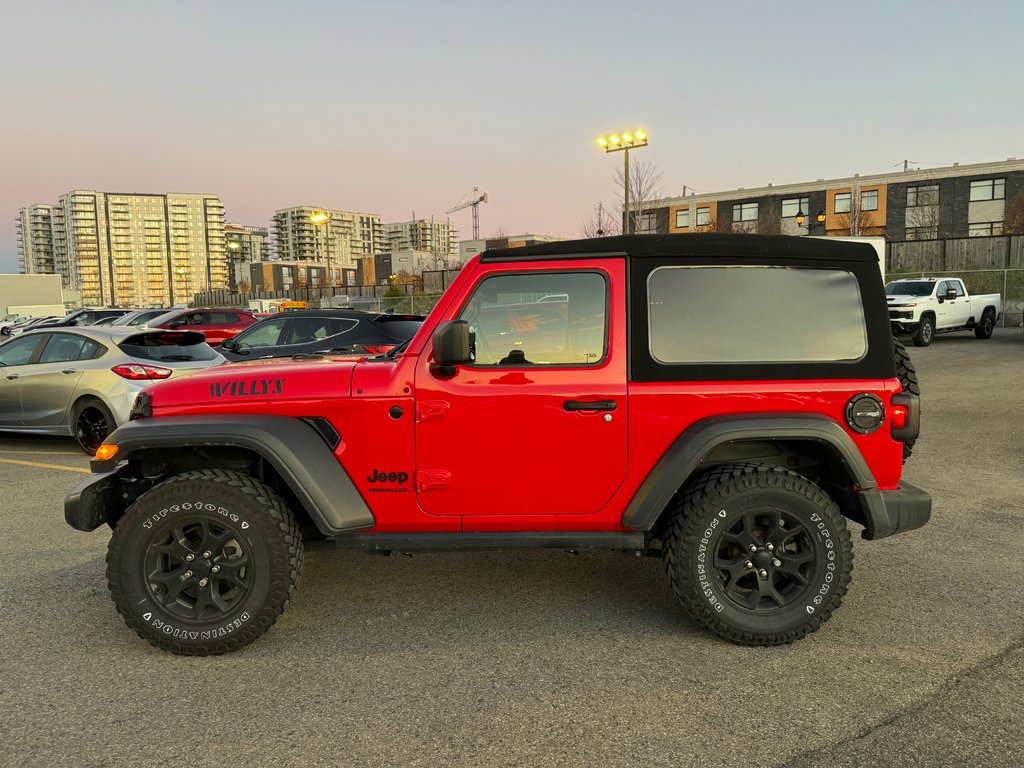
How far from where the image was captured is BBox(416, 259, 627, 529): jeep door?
11.6 feet

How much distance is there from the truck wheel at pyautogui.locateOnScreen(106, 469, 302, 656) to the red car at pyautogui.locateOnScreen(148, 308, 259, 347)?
52.2 ft

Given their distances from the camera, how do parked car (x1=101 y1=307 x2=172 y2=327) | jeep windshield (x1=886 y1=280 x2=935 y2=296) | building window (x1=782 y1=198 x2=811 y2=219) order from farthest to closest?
building window (x1=782 y1=198 x2=811 y2=219)
parked car (x1=101 y1=307 x2=172 y2=327)
jeep windshield (x1=886 y1=280 x2=935 y2=296)

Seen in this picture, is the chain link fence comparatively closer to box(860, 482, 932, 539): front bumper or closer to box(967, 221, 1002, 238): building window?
box(967, 221, 1002, 238): building window

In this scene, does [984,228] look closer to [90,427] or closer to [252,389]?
[90,427]

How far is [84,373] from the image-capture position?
840cm

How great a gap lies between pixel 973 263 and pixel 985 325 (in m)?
14.2

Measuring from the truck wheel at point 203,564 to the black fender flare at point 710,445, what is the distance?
1688 mm

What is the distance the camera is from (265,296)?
248ft

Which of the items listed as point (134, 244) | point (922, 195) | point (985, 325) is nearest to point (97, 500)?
point (985, 325)

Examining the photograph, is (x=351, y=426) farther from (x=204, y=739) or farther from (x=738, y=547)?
(x=738, y=547)

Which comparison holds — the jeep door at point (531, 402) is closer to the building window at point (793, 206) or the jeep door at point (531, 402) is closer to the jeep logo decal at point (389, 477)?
the jeep logo decal at point (389, 477)

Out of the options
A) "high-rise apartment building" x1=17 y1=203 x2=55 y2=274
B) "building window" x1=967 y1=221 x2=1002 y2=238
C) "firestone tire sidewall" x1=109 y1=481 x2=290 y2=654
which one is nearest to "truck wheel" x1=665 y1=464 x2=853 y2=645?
"firestone tire sidewall" x1=109 y1=481 x2=290 y2=654

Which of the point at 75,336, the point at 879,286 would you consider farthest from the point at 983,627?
the point at 75,336

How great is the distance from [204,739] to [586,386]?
2154mm
